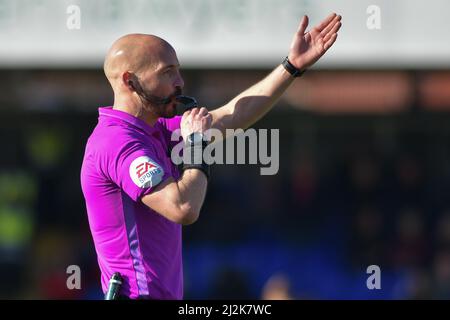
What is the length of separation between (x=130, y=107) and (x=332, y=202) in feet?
28.5

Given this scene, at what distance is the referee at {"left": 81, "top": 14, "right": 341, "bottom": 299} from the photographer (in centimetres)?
482

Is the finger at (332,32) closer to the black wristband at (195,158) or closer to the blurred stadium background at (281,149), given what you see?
the black wristband at (195,158)

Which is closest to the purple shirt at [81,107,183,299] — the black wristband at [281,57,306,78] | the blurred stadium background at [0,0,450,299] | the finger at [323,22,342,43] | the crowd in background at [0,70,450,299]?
the black wristband at [281,57,306,78]

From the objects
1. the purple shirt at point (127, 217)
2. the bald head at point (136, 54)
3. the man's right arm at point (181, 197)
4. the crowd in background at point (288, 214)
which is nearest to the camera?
the man's right arm at point (181, 197)

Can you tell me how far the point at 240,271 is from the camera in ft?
41.4

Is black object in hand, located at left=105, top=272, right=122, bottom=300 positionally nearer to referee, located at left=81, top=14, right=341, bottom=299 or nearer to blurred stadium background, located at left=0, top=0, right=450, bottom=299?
referee, located at left=81, top=14, right=341, bottom=299

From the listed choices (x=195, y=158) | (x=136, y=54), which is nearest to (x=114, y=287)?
(x=195, y=158)

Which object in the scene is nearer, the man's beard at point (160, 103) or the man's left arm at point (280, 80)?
the man's beard at point (160, 103)

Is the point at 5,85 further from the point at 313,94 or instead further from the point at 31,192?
the point at 313,94

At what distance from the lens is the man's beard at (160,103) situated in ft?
16.6

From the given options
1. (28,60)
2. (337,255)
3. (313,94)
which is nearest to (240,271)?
(337,255)

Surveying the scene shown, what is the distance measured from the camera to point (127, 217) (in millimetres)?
4973

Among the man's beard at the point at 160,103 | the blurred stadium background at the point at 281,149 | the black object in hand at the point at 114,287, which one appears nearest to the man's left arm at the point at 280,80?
the man's beard at the point at 160,103
